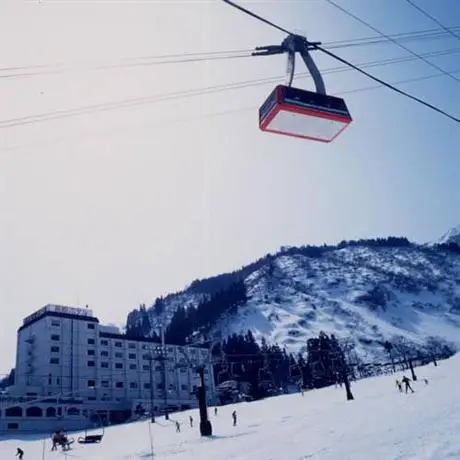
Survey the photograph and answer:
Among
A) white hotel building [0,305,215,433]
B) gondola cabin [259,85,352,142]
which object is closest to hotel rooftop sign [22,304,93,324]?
white hotel building [0,305,215,433]

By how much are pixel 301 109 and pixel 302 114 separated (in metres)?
0.13

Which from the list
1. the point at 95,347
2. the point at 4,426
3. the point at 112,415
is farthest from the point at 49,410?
the point at 95,347

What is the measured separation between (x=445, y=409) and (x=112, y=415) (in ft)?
256

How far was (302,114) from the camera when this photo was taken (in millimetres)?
10156

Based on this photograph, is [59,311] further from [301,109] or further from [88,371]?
[301,109]

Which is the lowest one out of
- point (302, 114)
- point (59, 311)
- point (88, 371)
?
point (302, 114)

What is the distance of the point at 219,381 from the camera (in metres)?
131

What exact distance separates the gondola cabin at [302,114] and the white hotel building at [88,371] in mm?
77899

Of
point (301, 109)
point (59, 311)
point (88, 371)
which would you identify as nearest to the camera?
point (301, 109)

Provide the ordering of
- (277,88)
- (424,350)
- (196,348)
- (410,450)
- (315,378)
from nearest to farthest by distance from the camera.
A: (277,88), (410,450), (315,378), (196,348), (424,350)

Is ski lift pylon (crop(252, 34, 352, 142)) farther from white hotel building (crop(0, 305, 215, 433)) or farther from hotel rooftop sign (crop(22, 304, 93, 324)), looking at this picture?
hotel rooftop sign (crop(22, 304, 93, 324))

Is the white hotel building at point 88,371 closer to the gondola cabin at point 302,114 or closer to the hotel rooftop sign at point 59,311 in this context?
the hotel rooftop sign at point 59,311

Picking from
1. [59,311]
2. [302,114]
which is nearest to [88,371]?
[59,311]

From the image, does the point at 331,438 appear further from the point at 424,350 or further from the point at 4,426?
the point at 424,350
